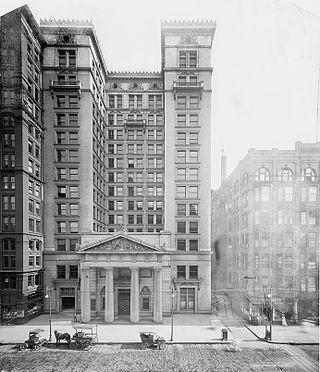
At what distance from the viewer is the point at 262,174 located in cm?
1093

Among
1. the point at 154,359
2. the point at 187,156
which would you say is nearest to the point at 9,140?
the point at 187,156

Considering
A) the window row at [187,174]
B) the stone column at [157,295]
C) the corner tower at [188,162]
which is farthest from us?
the stone column at [157,295]

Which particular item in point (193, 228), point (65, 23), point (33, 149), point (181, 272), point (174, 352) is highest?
point (65, 23)

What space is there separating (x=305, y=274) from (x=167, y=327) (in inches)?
213

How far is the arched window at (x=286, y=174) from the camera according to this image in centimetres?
1042

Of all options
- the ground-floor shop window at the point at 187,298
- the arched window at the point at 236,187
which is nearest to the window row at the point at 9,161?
the arched window at the point at 236,187

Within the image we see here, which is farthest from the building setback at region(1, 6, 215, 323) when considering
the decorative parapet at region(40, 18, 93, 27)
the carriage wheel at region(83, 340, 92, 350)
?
the carriage wheel at region(83, 340, 92, 350)

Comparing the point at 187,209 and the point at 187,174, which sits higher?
the point at 187,174

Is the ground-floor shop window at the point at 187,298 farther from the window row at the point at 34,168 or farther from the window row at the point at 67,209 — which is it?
the window row at the point at 34,168

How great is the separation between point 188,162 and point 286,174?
143 inches

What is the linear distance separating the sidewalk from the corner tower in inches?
32.2

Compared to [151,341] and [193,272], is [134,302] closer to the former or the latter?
[151,341]

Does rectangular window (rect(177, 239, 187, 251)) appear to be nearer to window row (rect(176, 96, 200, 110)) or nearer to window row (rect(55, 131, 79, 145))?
window row (rect(176, 96, 200, 110))

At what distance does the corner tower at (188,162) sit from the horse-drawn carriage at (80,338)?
3789 millimetres
